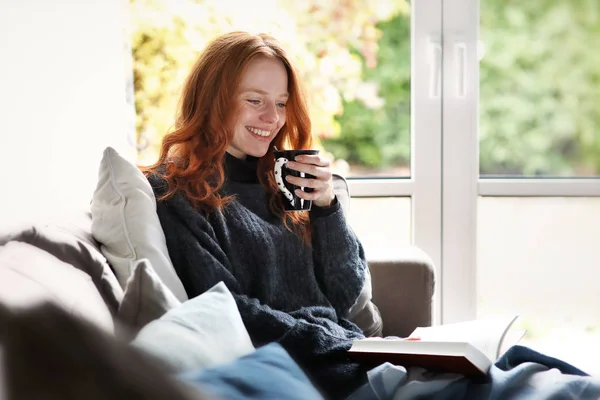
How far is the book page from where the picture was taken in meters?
1.68

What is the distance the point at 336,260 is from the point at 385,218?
4.15 feet

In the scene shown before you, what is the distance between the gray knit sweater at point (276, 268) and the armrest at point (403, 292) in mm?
230

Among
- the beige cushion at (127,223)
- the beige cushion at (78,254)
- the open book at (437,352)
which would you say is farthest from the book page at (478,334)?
the beige cushion at (78,254)

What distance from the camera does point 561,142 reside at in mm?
3158

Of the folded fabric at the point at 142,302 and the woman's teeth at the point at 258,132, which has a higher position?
the woman's teeth at the point at 258,132

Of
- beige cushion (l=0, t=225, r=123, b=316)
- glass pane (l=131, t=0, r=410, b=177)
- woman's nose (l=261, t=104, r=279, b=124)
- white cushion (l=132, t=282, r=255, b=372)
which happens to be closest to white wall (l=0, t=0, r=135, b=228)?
beige cushion (l=0, t=225, r=123, b=316)

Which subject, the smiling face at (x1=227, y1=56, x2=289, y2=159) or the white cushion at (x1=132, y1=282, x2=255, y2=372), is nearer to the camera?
the white cushion at (x1=132, y1=282, x2=255, y2=372)

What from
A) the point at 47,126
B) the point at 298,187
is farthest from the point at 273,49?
the point at 47,126

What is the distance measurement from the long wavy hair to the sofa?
24cm

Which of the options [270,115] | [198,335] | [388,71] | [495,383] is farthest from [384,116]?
[198,335]

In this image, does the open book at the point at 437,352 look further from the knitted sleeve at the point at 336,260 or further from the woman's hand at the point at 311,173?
the woman's hand at the point at 311,173

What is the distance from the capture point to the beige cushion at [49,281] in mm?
1107

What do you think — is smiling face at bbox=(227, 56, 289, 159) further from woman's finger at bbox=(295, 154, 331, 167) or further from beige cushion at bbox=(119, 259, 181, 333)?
beige cushion at bbox=(119, 259, 181, 333)

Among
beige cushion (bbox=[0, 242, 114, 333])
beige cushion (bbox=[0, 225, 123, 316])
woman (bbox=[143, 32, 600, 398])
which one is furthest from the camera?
woman (bbox=[143, 32, 600, 398])
